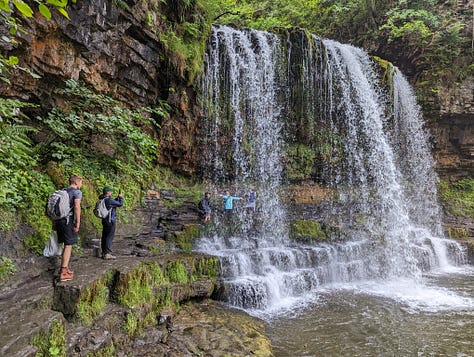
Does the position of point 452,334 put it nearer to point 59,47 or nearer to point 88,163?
point 88,163

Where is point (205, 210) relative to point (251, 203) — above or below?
below

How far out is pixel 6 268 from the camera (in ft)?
14.9

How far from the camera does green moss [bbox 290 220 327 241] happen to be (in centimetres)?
1123

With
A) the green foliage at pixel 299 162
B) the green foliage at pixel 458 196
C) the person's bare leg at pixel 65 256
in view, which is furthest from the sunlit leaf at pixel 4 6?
the green foliage at pixel 458 196

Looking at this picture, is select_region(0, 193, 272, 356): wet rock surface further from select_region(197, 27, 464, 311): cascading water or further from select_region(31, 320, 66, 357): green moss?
select_region(197, 27, 464, 311): cascading water

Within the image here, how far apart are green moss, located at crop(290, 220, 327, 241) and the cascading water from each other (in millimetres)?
328

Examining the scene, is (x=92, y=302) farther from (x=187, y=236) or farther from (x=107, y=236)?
(x=187, y=236)

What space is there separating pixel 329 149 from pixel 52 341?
537 inches

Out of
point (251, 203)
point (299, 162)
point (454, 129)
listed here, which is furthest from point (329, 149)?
point (454, 129)

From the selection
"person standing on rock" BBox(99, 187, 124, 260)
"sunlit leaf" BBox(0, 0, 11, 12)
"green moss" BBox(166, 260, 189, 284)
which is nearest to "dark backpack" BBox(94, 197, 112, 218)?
"person standing on rock" BBox(99, 187, 124, 260)

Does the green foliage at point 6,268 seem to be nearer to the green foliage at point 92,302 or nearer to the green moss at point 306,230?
the green foliage at point 92,302

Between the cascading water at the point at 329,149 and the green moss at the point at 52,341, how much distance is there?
571 cm

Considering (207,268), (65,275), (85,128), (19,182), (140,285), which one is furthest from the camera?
(85,128)

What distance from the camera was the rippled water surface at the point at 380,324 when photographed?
532 centimetres
